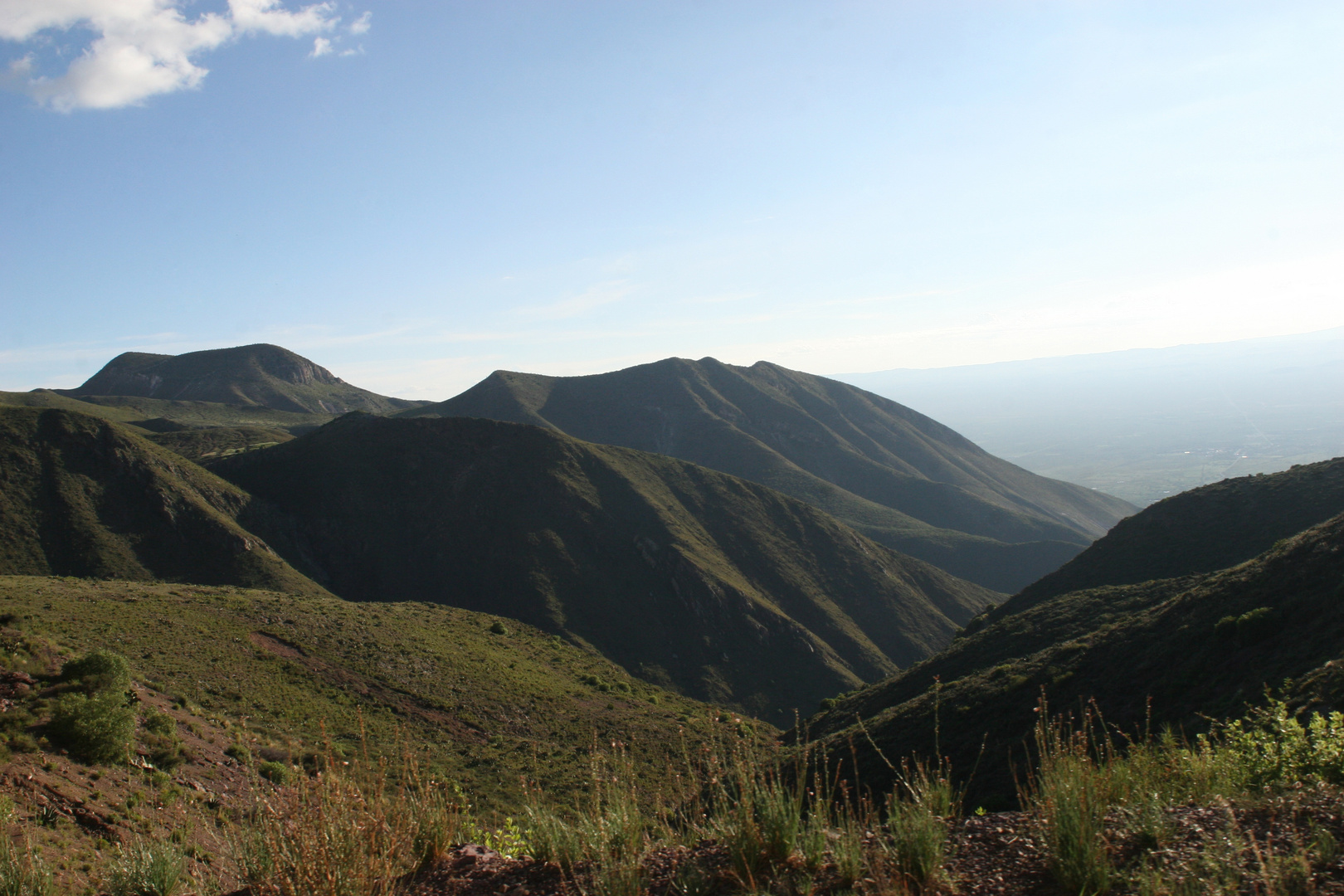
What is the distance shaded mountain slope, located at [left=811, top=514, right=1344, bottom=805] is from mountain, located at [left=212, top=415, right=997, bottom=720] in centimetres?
2873

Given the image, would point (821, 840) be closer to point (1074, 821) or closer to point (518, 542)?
point (1074, 821)

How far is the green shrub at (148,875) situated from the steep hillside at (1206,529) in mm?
42545

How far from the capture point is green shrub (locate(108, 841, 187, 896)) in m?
5.56

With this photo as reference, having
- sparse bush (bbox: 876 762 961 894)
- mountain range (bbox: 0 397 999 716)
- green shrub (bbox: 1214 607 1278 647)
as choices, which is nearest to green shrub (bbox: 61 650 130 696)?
sparse bush (bbox: 876 762 961 894)

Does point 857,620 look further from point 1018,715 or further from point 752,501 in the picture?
point 1018,715

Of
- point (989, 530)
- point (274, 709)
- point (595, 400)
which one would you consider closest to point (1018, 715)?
point (274, 709)

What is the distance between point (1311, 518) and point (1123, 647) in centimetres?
2204

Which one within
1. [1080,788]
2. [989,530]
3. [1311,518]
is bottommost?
[989,530]

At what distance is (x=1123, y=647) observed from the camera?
73.6ft

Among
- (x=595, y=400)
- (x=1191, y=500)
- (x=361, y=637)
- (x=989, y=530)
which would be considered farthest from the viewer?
(x=595, y=400)

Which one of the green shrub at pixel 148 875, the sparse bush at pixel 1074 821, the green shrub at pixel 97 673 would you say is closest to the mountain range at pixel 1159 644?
the sparse bush at pixel 1074 821

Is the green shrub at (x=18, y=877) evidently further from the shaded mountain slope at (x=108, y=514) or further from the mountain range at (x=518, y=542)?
the shaded mountain slope at (x=108, y=514)

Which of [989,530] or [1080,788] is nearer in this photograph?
[1080,788]

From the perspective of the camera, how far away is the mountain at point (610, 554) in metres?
57.9
